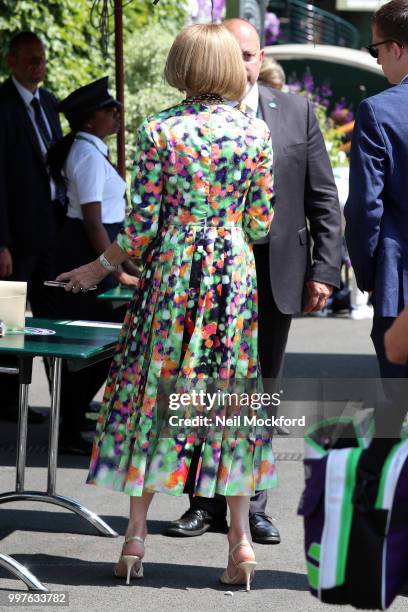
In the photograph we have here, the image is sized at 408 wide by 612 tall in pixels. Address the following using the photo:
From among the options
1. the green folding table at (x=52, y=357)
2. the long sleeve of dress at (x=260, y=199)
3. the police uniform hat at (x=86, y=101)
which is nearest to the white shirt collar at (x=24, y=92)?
the police uniform hat at (x=86, y=101)

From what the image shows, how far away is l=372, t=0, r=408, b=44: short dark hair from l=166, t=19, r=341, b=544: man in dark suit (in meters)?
0.83

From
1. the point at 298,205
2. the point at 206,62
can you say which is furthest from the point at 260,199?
the point at 298,205

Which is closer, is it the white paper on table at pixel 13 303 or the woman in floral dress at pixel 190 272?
the woman in floral dress at pixel 190 272

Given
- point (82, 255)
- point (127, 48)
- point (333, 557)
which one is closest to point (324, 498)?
point (333, 557)

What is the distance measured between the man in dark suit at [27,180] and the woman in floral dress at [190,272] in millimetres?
2659

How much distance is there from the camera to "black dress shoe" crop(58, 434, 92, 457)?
20.9ft

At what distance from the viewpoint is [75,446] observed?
251 inches

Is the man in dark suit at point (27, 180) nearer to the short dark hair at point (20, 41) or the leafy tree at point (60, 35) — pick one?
the short dark hair at point (20, 41)

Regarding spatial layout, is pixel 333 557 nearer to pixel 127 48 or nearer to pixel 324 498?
pixel 324 498

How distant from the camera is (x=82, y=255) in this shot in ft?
20.5

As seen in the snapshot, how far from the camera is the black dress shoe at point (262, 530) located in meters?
4.81

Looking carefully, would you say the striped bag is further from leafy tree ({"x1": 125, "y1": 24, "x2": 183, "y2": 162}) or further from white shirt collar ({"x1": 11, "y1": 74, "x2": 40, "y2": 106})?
leafy tree ({"x1": 125, "y1": 24, "x2": 183, "y2": 162})

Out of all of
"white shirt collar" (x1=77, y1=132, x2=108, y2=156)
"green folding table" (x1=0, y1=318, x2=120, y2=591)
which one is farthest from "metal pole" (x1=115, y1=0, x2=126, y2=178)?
"green folding table" (x1=0, y1=318, x2=120, y2=591)

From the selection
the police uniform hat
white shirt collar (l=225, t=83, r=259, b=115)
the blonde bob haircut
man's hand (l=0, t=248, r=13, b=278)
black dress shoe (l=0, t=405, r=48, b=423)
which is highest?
the blonde bob haircut
